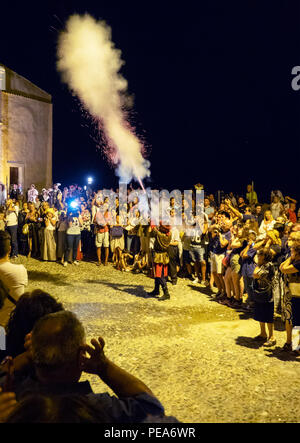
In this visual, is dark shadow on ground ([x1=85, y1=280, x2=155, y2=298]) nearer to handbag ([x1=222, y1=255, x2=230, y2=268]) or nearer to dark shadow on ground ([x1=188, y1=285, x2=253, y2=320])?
dark shadow on ground ([x1=188, y1=285, x2=253, y2=320])

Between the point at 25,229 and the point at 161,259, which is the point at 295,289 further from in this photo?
the point at 25,229

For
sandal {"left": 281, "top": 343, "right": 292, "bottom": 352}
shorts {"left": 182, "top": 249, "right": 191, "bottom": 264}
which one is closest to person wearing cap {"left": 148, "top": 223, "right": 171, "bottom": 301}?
shorts {"left": 182, "top": 249, "right": 191, "bottom": 264}

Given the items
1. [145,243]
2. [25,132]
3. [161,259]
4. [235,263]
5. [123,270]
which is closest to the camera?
[235,263]

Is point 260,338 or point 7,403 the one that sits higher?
point 7,403

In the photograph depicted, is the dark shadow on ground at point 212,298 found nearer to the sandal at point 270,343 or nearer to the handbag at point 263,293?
the sandal at point 270,343

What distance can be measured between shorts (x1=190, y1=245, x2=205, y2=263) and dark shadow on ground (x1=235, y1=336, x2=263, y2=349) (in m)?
4.30

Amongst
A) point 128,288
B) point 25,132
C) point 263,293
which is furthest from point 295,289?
point 25,132

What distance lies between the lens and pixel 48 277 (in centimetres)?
1103

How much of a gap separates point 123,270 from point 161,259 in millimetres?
3467

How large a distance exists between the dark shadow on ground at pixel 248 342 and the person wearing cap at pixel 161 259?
2.73m

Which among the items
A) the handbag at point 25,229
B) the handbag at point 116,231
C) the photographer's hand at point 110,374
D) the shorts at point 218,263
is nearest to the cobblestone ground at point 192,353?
the shorts at point 218,263
